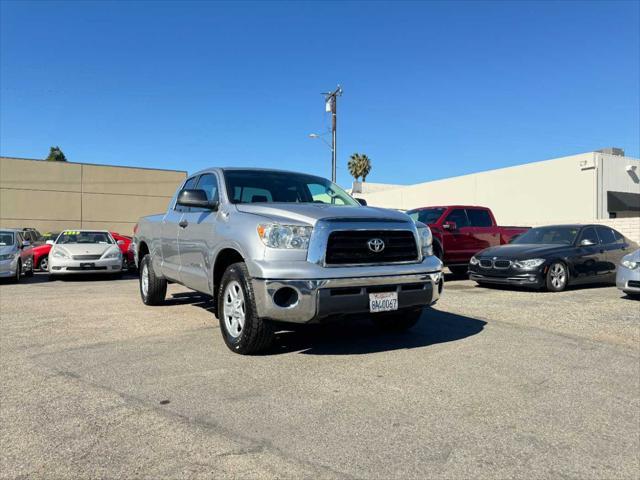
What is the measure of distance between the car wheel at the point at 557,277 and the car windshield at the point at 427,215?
320 cm

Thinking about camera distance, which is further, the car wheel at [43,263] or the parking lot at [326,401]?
the car wheel at [43,263]

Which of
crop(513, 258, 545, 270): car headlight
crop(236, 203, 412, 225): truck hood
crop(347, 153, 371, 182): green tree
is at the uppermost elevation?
crop(347, 153, 371, 182): green tree

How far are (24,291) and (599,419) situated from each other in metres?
10.6

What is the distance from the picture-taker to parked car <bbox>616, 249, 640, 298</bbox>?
8062 mm

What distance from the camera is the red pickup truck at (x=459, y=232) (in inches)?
463

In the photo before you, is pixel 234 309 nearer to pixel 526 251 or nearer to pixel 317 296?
pixel 317 296

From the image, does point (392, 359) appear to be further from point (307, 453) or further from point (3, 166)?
point (3, 166)

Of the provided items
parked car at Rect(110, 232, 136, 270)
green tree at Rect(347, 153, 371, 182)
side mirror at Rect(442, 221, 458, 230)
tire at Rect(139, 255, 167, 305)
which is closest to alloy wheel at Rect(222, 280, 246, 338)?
tire at Rect(139, 255, 167, 305)

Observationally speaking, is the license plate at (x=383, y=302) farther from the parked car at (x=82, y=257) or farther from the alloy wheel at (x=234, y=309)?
the parked car at (x=82, y=257)

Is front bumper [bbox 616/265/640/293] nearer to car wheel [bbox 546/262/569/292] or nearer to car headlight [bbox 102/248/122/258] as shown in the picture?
Answer: car wheel [bbox 546/262/569/292]

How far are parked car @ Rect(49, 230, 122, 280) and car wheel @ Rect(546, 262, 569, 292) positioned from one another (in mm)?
10292

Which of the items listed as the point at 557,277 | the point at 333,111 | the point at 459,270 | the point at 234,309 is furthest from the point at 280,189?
the point at 333,111

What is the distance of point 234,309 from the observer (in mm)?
4832

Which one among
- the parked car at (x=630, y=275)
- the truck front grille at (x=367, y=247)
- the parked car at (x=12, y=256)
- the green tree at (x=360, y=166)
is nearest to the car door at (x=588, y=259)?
the parked car at (x=630, y=275)
